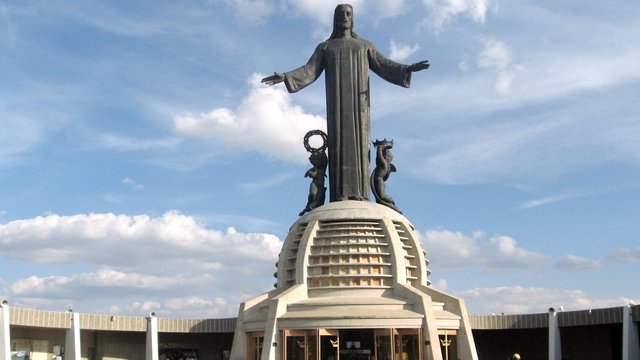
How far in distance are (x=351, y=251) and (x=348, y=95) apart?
1199cm

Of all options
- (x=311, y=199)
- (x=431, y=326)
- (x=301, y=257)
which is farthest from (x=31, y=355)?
(x=431, y=326)

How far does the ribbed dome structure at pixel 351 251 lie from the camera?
40.2 metres

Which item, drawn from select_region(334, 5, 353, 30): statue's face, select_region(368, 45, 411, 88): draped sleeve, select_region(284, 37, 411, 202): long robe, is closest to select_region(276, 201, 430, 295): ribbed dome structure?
select_region(284, 37, 411, 202): long robe

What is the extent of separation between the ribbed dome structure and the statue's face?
12.9 meters

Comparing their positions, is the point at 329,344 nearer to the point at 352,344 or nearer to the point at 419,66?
the point at 352,344

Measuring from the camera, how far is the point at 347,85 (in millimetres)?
48125

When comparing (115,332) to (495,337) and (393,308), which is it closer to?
(393,308)

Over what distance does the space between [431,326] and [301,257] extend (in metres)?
9.00

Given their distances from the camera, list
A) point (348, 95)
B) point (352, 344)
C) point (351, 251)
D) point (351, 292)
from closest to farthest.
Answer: point (352, 344)
point (351, 292)
point (351, 251)
point (348, 95)

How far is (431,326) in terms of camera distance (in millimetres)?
35281

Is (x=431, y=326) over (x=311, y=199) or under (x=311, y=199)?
under

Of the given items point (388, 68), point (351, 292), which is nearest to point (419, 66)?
point (388, 68)

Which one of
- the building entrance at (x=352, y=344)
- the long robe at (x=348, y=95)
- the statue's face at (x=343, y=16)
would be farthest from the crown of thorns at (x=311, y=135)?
the building entrance at (x=352, y=344)

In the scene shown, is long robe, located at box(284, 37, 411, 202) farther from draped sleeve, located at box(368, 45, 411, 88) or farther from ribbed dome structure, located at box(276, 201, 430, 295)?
ribbed dome structure, located at box(276, 201, 430, 295)
